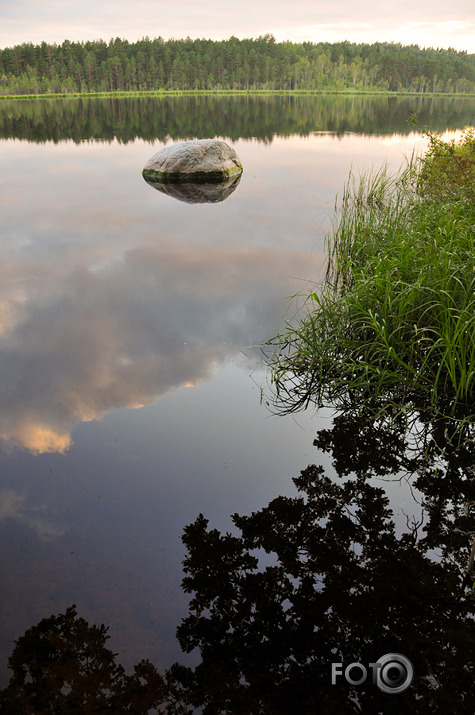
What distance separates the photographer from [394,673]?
198 centimetres

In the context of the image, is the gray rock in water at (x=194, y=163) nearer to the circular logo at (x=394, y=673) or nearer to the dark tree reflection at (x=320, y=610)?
the dark tree reflection at (x=320, y=610)

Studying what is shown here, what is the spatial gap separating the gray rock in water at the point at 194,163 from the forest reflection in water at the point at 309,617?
11.0 m

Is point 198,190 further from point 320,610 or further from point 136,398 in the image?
→ point 320,610

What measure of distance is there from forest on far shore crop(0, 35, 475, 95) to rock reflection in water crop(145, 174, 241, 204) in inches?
3208

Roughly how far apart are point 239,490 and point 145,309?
3.30 m

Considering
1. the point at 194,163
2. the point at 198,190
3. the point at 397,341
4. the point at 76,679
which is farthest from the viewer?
the point at 194,163

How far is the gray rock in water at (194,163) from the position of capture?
12.2m

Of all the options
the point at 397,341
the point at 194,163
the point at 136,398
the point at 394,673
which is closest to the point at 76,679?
the point at 394,673

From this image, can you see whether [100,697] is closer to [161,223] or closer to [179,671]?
[179,671]

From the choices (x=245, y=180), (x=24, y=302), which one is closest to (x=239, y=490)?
(x=24, y=302)

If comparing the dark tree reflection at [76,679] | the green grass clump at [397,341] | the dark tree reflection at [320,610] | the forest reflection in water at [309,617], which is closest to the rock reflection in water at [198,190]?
the green grass clump at [397,341]

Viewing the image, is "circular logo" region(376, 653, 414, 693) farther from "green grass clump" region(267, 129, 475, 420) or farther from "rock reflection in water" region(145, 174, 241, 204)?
"rock reflection in water" region(145, 174, 241, 204)

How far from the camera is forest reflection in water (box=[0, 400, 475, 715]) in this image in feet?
6.24

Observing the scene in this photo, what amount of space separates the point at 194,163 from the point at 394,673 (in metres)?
12.2
